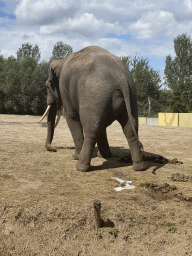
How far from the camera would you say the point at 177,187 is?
434 centimetres

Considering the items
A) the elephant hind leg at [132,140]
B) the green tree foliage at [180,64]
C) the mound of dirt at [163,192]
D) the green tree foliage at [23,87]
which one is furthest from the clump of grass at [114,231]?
the green tree foliage at [180,64]

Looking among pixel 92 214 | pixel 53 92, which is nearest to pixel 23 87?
pixel 53 92

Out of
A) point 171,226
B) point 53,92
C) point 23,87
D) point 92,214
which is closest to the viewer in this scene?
point 171,226

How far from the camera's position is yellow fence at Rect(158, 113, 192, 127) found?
766 inches

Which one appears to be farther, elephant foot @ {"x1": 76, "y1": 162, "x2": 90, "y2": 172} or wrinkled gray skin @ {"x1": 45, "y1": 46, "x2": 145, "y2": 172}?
elephant foot @ {"x1": 76, "y1": 162, "x2": 90, "y2": 172}

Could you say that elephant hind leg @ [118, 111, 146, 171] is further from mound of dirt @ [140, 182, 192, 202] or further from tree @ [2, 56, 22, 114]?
tree @ [2, 56, 22, 114]

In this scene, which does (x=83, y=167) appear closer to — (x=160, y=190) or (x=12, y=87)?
(x=160, y=190)

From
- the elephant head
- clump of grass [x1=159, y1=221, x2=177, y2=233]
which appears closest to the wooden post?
clump of grass [x1=159, y1=221, x2=177, y2=233]

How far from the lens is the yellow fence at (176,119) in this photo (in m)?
19.5

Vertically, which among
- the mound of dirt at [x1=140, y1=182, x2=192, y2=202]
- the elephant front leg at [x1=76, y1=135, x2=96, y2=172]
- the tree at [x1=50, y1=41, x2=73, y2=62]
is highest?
A: the tree at [x1=50, y1=41, x2=73, y2=62]

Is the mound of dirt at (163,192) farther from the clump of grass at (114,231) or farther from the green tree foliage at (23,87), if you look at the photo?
the green tree foliage at (23,87)

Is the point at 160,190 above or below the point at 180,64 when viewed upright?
below

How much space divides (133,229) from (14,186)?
218 cm

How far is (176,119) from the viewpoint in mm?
20219
